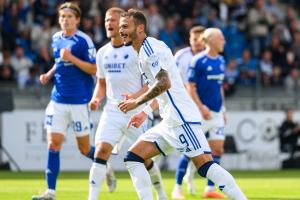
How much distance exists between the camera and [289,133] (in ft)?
79.8

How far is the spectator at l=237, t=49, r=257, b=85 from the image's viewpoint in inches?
995

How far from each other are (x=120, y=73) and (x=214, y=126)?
2777 millimetres

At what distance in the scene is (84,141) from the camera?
552 inches

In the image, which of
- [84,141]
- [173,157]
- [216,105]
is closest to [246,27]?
[173,157]

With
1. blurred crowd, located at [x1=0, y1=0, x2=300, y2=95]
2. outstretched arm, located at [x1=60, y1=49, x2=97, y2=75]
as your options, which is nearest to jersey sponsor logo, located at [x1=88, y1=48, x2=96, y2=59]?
outstretched arm, located at [x1=60, y1=49, x2=97, y2=75]

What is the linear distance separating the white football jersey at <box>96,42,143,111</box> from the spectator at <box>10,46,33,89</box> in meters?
10.8

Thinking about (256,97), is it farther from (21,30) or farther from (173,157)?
(21,30)

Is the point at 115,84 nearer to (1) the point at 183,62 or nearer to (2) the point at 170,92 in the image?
(2) the point at 170,92

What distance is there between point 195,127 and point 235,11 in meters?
18.6

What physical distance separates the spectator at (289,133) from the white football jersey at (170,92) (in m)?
13.8

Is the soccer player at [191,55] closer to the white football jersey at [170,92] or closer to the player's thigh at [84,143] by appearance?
the player's thigh at [84,143]

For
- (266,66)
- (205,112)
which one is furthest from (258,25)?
(205,112)

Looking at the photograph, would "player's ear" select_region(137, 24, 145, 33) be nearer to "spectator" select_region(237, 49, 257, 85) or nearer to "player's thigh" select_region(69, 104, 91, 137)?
"player's thigh" select_region(69, 104, 91, 137)

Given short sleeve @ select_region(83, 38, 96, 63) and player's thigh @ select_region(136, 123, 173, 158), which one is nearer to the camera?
player's thigh @ select_region(136, 123, 173, 158)
